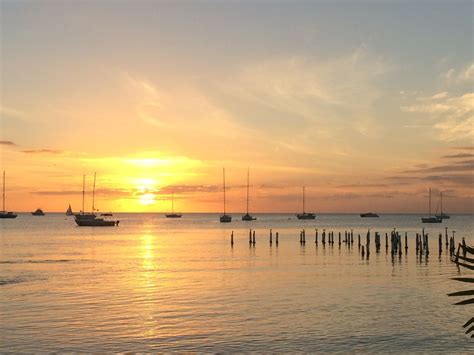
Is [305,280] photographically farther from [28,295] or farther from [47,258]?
[47,258]

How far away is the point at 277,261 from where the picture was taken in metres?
60.1

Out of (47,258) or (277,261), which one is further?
(47,258)

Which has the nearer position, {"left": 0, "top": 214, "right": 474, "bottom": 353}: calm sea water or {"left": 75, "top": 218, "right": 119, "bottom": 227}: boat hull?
{"left": 0, "top": 214, "right": 474, "bottom": 353}: calm sea water

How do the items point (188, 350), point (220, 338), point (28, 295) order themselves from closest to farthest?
point (188, 350) < point (220, 338) < point (28, 295)

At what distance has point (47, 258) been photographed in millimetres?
66562

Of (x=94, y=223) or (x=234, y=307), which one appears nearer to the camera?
(x=234, y=307)

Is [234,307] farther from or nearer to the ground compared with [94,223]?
nearer to the ground

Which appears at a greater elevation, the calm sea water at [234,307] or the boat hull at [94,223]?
the boat hull at [94,223]

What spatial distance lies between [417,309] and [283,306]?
748 centimetres

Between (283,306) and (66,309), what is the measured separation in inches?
483

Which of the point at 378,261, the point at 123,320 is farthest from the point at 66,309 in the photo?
the point at 378,261

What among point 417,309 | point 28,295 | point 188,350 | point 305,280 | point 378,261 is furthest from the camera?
point 378,261

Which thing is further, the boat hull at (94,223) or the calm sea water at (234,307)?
the boat hull at (94,223)

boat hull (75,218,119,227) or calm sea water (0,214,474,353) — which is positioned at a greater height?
boat hull (75,218,119,227)
